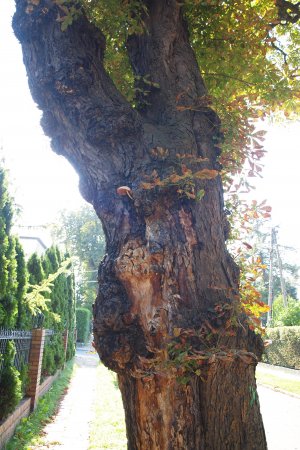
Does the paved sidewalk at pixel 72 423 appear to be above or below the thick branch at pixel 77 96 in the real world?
below

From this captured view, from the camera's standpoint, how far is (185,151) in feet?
9.00

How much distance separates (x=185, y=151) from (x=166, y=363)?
1.39 m

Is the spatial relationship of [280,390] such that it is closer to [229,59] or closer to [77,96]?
[229,59]

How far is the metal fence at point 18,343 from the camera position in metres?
6.10

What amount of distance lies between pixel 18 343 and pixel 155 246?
586cm

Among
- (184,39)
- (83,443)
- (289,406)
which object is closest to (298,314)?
(289,406)

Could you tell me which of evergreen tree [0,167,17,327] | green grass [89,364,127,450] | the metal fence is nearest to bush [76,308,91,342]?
green grass [89,364,127,450]

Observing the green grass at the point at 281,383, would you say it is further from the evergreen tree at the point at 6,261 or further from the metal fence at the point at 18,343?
the evergreen tree at the point at 6,261

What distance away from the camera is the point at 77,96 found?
2859mm

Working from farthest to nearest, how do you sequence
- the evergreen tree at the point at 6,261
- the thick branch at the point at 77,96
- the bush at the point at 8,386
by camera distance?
the bush at the point at 8,386, the evergreen tree at the point at 6,261, the thick branch at the point at 77,96

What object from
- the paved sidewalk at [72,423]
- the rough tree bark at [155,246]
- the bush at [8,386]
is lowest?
the paved sidewalk at [72,423]

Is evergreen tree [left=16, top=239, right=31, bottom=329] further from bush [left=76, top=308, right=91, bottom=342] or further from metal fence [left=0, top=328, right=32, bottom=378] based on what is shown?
bush [left=76, top=308, right=91, bottom=342]

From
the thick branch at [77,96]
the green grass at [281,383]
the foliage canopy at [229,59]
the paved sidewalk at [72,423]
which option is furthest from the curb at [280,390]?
the thick branch at [77,96]

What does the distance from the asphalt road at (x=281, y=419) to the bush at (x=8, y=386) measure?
4.33m
